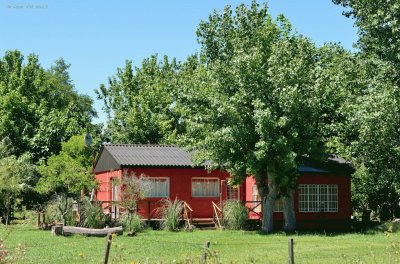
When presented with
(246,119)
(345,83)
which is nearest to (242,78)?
(246,119)

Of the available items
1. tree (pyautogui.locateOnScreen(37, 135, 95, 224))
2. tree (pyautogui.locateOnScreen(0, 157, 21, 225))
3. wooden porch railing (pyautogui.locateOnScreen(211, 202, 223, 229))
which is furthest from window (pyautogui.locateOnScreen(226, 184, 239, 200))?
tree (pyautogui.locateOnScreen(0, 157, 21, 225))

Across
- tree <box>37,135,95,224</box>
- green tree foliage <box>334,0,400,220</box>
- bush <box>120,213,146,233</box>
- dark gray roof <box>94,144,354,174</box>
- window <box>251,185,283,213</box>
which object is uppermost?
green tree foliage <box>334,0,400,220</box>

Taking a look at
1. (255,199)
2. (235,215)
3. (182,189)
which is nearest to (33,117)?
(182,189)

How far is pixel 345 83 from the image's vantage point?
92.4ft

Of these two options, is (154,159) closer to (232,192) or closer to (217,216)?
(217,216)

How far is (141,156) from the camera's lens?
1222 inches

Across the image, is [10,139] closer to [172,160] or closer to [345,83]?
[172,160]

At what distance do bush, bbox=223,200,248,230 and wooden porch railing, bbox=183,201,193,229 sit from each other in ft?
5.52

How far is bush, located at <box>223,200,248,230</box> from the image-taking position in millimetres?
28078

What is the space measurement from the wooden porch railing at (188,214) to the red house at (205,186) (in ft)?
0.91

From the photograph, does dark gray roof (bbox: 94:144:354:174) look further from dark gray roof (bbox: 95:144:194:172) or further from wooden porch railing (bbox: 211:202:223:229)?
wooden porch railing (bbox: 211:202:223:229)

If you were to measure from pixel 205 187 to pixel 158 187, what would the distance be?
2.70m

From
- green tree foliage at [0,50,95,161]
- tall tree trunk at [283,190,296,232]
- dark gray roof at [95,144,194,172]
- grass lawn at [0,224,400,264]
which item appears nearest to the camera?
grass lawn at [0,224,400,264]

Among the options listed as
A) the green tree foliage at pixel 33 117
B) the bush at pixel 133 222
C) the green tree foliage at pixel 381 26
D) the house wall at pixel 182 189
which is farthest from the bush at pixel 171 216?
the green tree foliage at pixel 33 117
